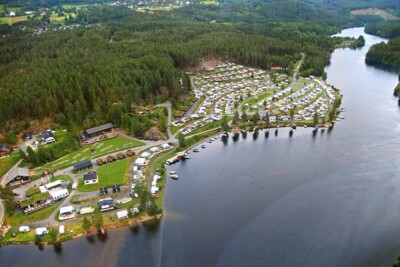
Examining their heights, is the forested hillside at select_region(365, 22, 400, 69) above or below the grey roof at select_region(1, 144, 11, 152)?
above

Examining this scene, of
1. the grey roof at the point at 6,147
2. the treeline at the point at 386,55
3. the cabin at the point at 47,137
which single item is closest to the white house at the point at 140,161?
the cabin at the point at 47,137

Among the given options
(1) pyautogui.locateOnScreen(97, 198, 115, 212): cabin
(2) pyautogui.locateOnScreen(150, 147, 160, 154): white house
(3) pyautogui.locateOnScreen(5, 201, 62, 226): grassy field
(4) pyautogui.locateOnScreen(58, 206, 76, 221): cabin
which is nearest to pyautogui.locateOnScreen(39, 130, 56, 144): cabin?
(2) pyautogui.locateOnScreen(150, 147, 160, 154): white house

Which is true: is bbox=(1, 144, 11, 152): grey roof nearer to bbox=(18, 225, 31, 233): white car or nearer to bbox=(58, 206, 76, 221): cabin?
bbox=(18, 225, 31, 233): white car

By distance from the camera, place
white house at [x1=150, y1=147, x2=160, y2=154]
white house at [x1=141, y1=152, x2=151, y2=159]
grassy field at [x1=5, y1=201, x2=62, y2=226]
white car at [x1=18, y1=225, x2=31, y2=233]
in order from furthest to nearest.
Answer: white house at [x1=150, y1=147, x2=160, y2=154], white house at [x1=141, y1=152, x2=151, y2=159], grassy field at [x1=5, y1=201, x2=62, y2=226], white car at [x1=18, y1=225, x2=31, y2=233]

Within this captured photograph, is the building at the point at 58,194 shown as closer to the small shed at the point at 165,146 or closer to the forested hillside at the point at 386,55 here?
the small shed at the point at 165,146

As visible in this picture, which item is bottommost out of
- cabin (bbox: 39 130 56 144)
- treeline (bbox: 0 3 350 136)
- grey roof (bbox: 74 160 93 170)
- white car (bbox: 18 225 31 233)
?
white car (bbox: 18 225 31 233)

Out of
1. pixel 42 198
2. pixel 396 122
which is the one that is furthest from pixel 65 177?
pixel 396 122

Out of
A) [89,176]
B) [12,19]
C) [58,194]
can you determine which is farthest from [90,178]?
[12,19]

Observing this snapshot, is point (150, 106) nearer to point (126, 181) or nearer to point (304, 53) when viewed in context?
point (126, 181)
